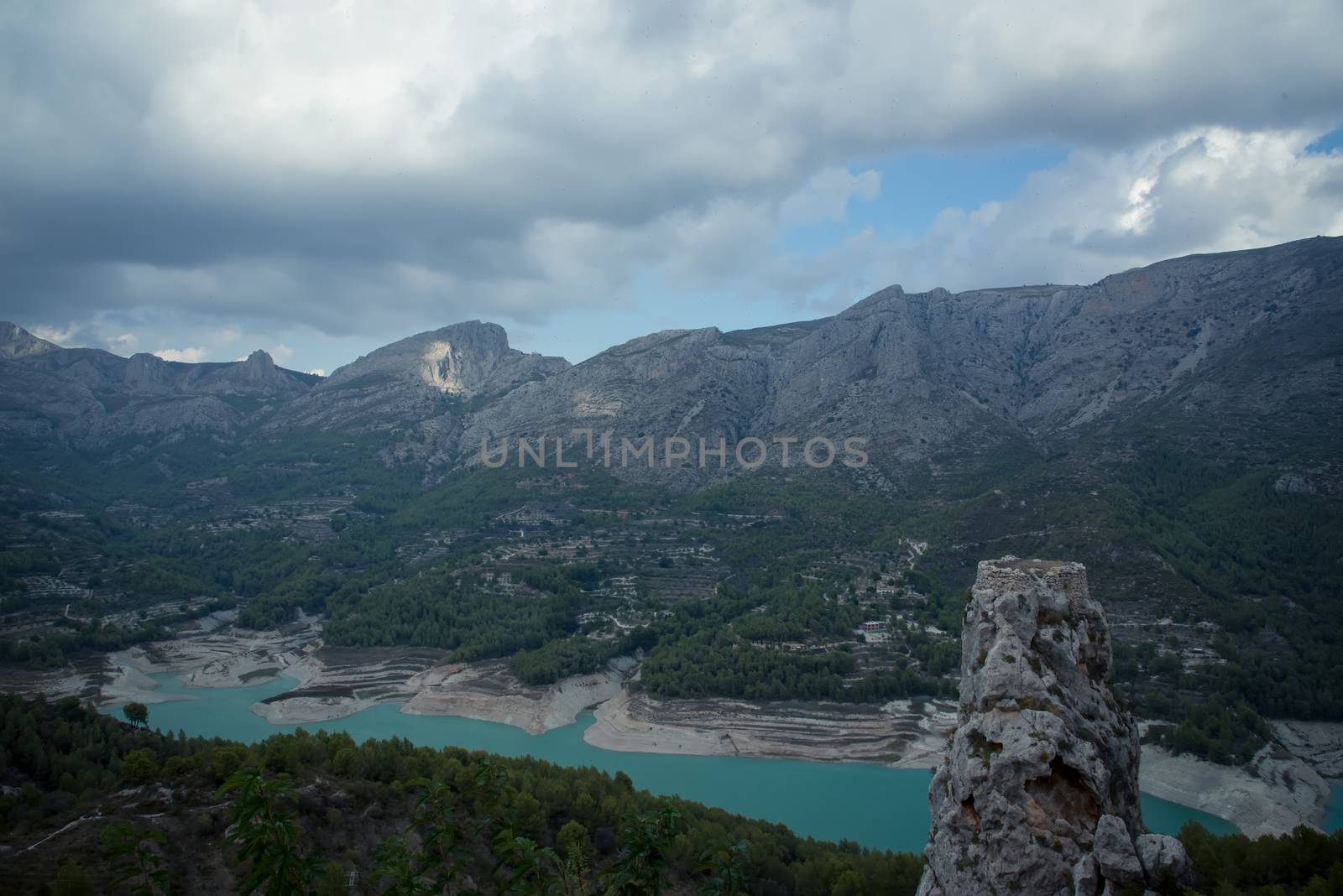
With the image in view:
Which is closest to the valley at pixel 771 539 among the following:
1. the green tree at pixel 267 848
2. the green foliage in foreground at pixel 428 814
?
the green foliage in foreground at pixel 428 814

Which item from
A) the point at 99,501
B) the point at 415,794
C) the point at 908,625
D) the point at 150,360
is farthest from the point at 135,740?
the point at 150,360

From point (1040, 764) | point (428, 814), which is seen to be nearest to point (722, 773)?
point (428, 814)

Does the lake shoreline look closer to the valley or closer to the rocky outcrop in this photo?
the valley

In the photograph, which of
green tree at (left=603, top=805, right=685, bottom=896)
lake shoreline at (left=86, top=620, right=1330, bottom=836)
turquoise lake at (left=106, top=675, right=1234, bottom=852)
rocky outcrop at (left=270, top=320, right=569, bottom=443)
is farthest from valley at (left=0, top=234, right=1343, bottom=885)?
green tree at (left=603, top=805, right=685, bottom=896)

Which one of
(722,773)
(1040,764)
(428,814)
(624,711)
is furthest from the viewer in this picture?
(624,711)

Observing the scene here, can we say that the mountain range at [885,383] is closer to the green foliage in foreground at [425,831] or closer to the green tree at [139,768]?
the green foliage in foreground at [425,831]

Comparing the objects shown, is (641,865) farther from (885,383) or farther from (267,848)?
(885,383)

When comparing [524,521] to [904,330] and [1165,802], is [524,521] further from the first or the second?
[1165,802]
